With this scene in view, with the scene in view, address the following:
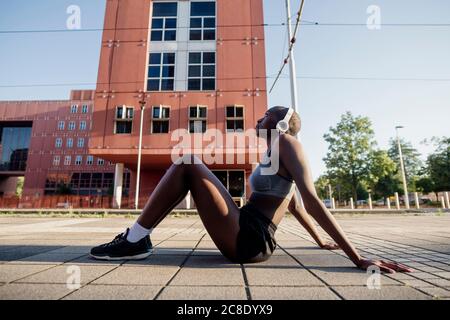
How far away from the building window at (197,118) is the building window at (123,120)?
413 centimetres

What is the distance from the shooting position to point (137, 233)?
Result: 223 centimetres

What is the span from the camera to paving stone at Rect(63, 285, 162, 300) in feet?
4.52

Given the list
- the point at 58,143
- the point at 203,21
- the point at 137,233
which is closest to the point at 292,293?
the point at 137,233

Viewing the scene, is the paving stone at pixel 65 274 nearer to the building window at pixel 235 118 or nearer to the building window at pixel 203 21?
the building window at pixel 235 118

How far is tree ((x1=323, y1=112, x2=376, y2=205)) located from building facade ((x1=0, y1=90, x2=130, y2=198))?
38.0 meters

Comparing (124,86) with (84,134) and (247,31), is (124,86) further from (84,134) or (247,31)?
(84,134)

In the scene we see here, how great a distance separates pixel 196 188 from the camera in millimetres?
2070

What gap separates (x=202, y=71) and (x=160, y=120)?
15.7 feet

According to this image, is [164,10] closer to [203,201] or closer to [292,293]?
[203,201]

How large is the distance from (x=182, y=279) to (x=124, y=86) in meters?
17.5

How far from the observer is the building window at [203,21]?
18.0m

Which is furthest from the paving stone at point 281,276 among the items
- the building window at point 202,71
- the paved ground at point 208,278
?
the building window at point 202,71

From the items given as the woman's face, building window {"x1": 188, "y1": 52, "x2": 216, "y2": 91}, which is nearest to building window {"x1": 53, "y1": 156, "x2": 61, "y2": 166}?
building window {"x1": 188, "y1": 52, "x2": 216, "y2": 91}

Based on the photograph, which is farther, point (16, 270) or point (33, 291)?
point (16, 270)
